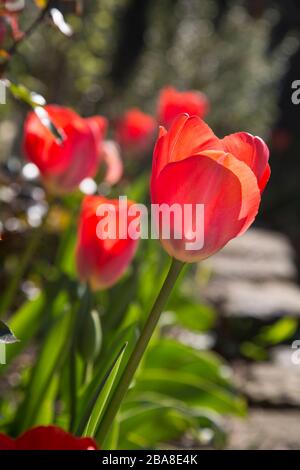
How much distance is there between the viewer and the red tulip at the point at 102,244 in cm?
120

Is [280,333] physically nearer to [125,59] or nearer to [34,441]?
[34,441]

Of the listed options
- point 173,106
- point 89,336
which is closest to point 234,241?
point 173,106

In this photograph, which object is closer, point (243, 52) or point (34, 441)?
point (34, 441)

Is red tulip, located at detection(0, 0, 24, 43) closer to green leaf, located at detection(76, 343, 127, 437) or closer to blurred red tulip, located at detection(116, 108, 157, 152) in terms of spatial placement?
green leaf, located at detection(76, 343, 127, 437)

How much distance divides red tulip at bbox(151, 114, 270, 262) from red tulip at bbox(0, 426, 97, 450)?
21 centimetres

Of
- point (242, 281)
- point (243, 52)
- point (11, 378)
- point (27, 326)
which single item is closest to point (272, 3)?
point (243, 52)

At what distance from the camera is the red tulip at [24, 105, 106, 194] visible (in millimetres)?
1442

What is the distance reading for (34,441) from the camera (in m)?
0.72

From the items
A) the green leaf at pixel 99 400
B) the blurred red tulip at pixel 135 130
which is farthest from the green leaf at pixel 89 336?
the blurred red tulip at pixel 135 130

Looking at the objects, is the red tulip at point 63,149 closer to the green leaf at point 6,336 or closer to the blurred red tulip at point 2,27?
the blurred red tulip at point 2,27

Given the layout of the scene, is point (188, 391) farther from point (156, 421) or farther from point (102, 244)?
point (102, 244)

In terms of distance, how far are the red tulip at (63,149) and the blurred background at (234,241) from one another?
0.36 ft

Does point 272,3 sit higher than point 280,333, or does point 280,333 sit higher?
point 272,3
